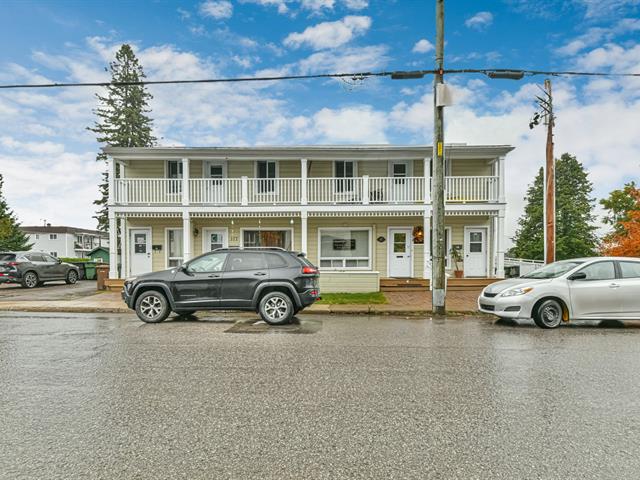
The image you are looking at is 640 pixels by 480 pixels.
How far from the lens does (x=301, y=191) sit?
17.7 meters

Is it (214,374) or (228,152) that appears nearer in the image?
(214,374)

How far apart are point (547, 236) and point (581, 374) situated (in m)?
10.4

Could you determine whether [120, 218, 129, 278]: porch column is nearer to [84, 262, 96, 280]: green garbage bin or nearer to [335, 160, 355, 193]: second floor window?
[84, 262, 96, 280]: green garbage bin

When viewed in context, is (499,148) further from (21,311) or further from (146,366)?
(21,311)

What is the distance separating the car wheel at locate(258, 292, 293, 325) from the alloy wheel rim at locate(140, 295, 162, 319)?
2385 millimetres

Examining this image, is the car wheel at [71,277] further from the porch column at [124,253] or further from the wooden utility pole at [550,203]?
the wooden utility pole at [550,203]

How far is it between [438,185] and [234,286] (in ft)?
19.6

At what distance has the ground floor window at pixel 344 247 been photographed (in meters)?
19.0

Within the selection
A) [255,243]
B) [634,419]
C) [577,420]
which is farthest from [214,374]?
[255,243]

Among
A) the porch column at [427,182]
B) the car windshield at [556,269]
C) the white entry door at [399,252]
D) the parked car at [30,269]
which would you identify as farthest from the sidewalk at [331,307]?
the parked car at [30,269]

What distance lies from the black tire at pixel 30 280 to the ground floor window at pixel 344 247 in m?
13.6

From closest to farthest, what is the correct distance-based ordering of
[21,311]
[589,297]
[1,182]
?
[589,297] → [21,311] → [1,182]

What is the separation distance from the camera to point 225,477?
2.90 m

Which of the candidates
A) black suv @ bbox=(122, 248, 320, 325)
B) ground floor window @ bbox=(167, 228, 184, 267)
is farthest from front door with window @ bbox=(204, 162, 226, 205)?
black suv @ bbox=(122, 248, 320, 325)
